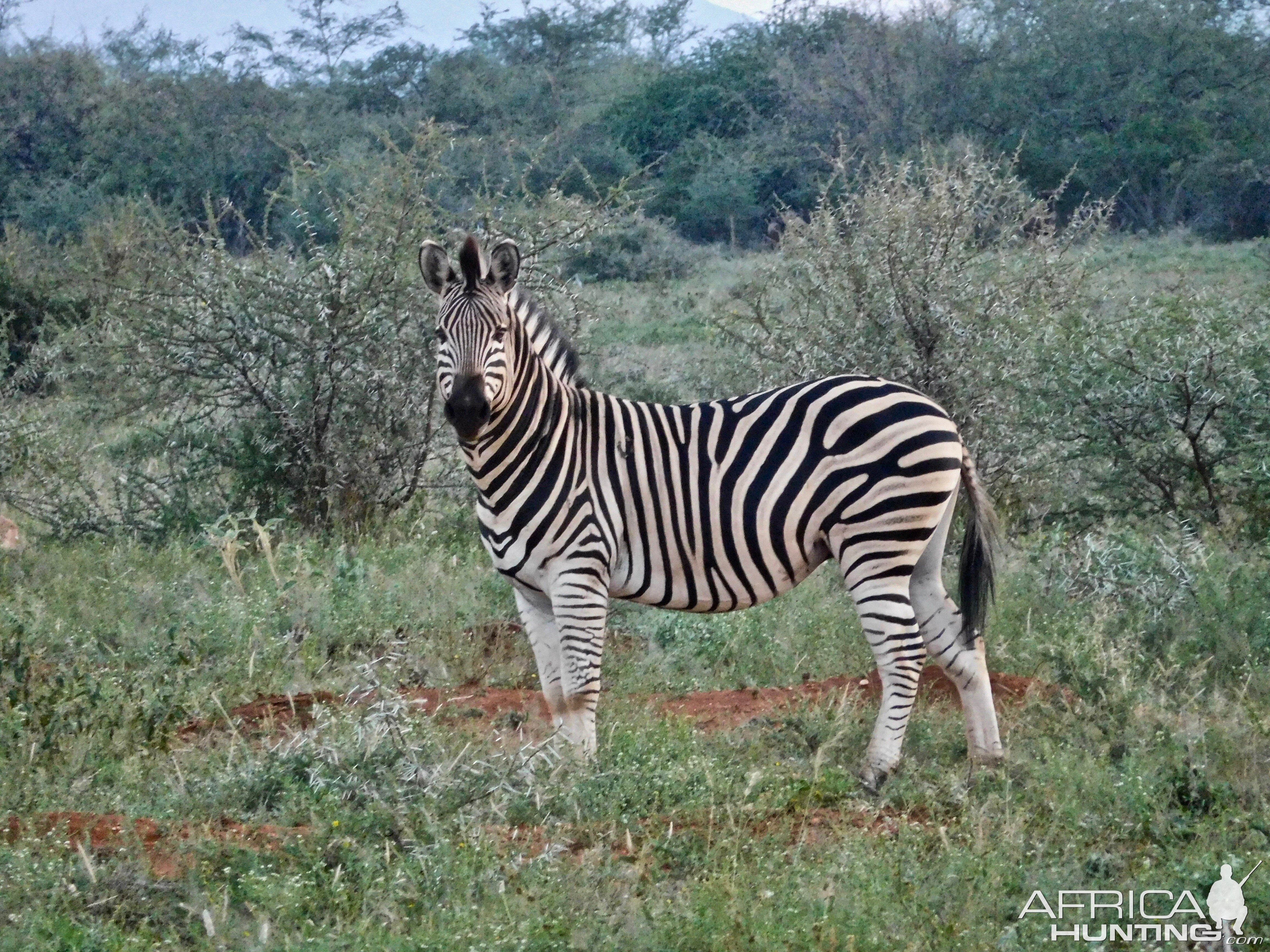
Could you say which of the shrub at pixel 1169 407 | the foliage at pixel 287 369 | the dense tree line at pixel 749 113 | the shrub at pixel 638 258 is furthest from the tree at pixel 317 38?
the shrub at pixel 1169 407

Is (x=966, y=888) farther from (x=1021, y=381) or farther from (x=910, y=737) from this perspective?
(x=1021, y=381)

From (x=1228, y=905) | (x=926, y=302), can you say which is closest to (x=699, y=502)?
(x=1228, y=905)

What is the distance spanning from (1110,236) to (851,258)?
18440mm

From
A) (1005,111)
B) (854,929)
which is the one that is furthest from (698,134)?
(854,929)

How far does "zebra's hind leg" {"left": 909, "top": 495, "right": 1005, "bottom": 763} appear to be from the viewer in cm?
558

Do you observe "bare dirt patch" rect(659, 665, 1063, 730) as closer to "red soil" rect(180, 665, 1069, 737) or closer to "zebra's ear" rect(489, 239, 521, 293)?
"red soil" rect(180, 665, 1069, 737)

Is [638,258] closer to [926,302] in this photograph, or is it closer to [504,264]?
[926,302]

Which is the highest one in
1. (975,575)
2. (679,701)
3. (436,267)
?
(436,267)

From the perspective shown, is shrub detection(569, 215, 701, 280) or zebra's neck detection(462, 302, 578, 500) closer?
zebra's neck detection(462, 302, 578, 500)

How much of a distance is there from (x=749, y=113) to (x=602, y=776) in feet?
93.7

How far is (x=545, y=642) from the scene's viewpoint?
5750 millimetres


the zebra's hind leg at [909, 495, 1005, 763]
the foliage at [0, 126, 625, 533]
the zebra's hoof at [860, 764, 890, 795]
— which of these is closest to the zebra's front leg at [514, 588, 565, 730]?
the zebra's hoof at [860, 764, 890, 795]

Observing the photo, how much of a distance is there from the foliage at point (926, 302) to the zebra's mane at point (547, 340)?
3.62m

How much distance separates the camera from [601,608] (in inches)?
219
